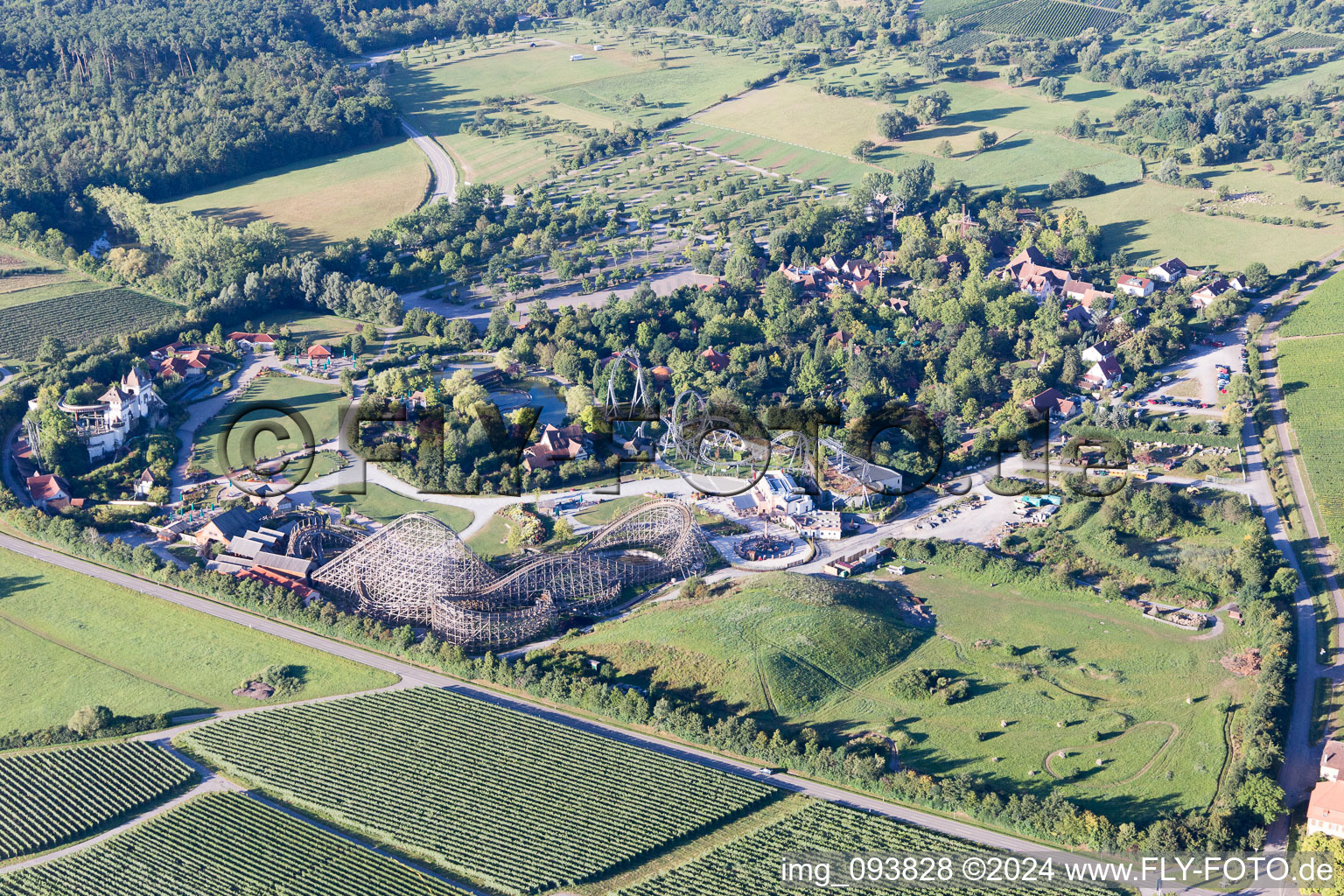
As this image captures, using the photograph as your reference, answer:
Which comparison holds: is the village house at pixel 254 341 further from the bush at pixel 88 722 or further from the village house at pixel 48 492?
the bush at pixel 88 722

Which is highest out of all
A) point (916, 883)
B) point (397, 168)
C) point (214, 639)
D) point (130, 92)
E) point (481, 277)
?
point (130, 92)

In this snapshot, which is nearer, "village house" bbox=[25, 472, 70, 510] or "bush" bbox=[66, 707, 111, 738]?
"bush" bbox=[66, 707, 111, 738]

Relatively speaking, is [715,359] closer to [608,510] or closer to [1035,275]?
[608,510]

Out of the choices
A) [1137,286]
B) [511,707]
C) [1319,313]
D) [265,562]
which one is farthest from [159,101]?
[1319,313]

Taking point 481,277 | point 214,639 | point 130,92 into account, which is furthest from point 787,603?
point 130,92

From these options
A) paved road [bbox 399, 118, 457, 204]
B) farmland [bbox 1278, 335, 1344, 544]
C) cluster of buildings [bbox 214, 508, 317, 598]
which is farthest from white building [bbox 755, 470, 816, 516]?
paved road [bbox 399, 118, 457, 204]

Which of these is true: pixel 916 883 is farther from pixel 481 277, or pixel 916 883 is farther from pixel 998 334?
pixel 481 277

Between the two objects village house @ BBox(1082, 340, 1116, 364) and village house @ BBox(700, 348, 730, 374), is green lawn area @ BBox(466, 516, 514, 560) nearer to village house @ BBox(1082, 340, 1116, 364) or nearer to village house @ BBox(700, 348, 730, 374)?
village house @ BBox(700, 348, 730, 374)
